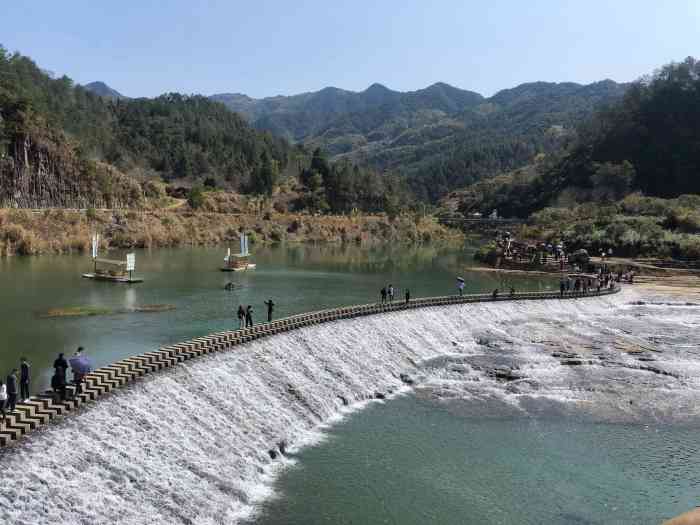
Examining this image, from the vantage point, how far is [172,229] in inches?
5512

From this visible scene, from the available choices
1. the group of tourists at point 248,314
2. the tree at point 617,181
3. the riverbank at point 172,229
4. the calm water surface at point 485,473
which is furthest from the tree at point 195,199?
the calm water surface at point 485,473

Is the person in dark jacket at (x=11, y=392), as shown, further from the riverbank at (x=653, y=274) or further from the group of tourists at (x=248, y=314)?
the riverbank at (x=653, y=274)

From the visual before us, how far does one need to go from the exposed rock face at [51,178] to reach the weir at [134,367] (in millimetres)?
101648

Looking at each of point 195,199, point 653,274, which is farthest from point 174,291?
point 195,199

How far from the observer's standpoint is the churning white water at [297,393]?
74.4 ft

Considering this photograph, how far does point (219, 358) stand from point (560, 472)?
55.6ft

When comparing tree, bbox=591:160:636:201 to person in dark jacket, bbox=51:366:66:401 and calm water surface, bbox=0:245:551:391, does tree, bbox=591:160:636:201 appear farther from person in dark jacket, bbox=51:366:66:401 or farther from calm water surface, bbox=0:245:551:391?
person in dark jacket, bbox=51:366:66:401

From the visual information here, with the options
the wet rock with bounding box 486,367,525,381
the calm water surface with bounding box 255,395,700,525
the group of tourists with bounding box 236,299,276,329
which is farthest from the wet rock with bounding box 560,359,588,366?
the group of tourists with bounding box 236,299,276,329

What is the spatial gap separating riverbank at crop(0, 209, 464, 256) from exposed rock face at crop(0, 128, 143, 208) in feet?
Result: 42.5

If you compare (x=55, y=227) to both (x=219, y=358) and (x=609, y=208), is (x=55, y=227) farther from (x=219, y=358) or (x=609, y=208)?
(x=609, y=208)

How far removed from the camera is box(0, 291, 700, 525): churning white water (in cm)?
2267

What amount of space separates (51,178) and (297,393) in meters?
123

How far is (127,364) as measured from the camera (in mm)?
30828

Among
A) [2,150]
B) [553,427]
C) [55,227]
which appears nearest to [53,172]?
[2,150]
